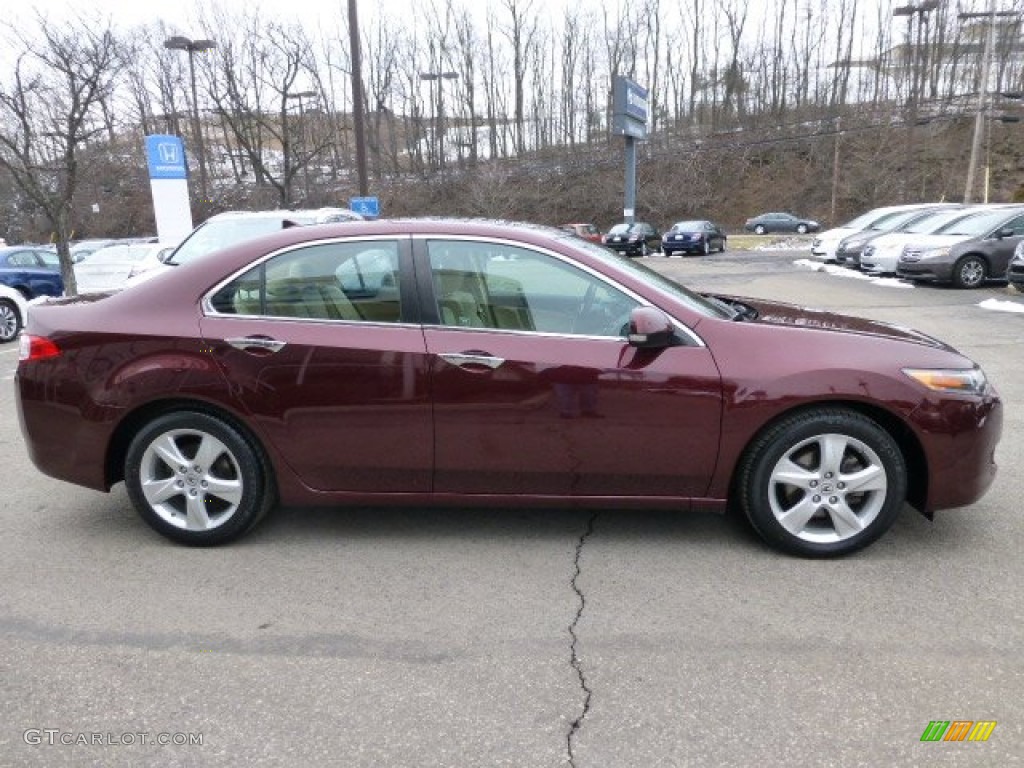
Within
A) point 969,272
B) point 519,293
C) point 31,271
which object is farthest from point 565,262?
point 31,271

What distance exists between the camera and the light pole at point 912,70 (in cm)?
4725

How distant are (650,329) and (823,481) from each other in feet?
3.46

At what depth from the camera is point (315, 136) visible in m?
53.7

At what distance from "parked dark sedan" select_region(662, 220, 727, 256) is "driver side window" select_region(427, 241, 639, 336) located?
27172 millimetres

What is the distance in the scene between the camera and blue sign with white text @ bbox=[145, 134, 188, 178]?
17391 mm

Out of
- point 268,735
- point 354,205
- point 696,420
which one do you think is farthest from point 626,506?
point 354,205

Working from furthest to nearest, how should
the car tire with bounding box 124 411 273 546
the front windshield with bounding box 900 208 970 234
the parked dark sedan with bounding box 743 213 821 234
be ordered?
the parked dark sedan with bounding box 743 213 821 234 → the front windshield with bounding box 900 208 970 234 → the car tire with bounding box 124 411 273 546

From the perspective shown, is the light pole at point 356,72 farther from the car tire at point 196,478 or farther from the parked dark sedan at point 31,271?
the car tire at point 196,478

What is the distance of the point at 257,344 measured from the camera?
3.56 meters

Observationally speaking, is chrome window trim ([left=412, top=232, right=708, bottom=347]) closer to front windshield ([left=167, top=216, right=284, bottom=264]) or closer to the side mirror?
the side mirror

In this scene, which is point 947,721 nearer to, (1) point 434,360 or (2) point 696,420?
(2) point 696,420

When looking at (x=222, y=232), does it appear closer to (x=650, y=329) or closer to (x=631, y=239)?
(x=650, y=329)

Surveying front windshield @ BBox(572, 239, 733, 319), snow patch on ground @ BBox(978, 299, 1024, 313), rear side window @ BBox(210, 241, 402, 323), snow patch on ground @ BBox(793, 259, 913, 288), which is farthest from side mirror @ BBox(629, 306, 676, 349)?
snow patch on ground @ BBox(793, 259, 913, 288)

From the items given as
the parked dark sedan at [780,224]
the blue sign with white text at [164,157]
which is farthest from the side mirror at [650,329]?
the parked dark sedan at [780,224]
